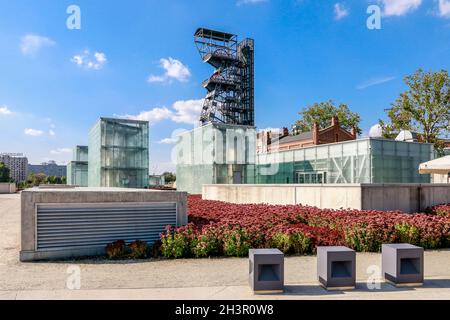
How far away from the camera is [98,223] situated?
32.0ft

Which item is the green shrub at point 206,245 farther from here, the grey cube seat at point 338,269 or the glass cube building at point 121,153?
the glass cube building at point 121,153

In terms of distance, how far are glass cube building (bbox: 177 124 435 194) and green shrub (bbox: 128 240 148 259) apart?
2320cm

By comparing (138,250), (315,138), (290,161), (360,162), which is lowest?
(138,250)

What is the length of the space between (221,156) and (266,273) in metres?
27.1

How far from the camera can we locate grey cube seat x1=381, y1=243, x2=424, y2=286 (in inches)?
261

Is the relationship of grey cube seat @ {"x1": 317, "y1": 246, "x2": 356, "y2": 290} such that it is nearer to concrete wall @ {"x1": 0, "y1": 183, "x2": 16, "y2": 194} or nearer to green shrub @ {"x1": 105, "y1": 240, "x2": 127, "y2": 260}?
green shrub @ {"x1": 105, "y1": 240, "x2": 127, "y2": 260}

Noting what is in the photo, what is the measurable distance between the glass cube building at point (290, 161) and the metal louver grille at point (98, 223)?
22189 millimetres

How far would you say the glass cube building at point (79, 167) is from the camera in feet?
165

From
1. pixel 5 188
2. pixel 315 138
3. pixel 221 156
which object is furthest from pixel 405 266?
pixel 5 188

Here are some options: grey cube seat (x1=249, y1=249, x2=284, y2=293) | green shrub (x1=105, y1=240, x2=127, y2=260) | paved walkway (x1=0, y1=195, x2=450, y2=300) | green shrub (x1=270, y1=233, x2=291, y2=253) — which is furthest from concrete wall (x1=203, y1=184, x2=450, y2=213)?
green shrub (x1=105, y1=240, x2=127, y2=260)

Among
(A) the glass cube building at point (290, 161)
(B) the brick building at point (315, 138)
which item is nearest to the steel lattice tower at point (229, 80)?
(B) the brick building at point (315, 138)

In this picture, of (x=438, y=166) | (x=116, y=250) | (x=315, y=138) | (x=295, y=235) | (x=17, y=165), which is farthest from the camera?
(x=17, y=165)

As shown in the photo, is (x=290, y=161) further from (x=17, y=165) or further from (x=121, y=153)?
(x=17, y=165)

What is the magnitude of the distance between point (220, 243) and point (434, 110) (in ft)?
111
